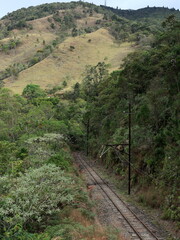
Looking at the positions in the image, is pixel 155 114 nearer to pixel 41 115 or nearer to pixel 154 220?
pixel 154 220

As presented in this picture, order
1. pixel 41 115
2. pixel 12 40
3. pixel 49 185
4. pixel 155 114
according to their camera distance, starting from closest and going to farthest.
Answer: pixel 49 185, pixel 155 114, pixel 41 115, pixel 12 40

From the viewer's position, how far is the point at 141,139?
26.7 m

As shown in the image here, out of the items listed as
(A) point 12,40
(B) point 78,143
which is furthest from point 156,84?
(A) point 12,40

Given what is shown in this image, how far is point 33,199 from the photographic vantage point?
13.5 meters

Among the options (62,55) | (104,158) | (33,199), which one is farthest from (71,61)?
(33,199)

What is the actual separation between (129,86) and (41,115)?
65.9 feet

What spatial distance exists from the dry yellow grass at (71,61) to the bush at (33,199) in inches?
3769

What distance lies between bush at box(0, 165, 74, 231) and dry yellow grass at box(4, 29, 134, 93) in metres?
95.7

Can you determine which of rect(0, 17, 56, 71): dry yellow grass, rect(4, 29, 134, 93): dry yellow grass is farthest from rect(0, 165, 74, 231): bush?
rect(0, 17, 56, 71): dry yellow grass

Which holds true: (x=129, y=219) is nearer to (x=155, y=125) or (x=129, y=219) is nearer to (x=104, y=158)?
(x=155, y=125)

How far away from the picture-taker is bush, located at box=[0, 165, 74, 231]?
42.5 feet

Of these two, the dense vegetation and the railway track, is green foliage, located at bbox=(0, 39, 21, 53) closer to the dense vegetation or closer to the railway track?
the dense vegetation

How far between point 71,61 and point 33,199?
124 metres

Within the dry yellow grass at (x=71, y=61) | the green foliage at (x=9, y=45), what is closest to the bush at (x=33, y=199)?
the dry yellow grass at (x=71, y=61)
